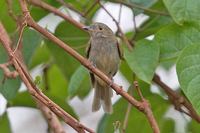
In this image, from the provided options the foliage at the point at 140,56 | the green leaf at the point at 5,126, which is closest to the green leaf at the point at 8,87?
the foliage at the point at 140,56

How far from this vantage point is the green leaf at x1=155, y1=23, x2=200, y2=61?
266 cm

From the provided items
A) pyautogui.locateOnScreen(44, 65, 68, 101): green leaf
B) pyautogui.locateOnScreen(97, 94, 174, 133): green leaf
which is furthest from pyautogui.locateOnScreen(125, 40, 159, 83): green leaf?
pyautogui.locateOnScreen(44, 65, 68, 101): green leaf

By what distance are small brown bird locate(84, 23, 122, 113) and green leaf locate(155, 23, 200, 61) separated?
22.8 inches

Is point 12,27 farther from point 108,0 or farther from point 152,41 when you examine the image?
point 152,41

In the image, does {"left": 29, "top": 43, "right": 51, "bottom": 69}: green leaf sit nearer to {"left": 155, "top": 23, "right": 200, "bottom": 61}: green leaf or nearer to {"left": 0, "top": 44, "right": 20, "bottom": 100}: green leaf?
{"left": 0, "top": 44, "right": 20, "bottom": 100}: green leaf

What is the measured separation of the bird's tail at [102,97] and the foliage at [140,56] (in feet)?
0.26

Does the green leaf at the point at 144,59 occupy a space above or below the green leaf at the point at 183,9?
below

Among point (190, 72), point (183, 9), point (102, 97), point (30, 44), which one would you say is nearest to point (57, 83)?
point (102, 97)

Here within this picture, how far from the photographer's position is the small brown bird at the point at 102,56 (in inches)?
131

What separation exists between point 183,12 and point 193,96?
45cm

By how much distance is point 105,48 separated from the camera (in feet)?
11.7

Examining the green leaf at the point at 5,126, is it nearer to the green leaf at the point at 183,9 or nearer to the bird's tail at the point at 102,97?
the bird's tail at the point at 102,97

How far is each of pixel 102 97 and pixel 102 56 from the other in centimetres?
29

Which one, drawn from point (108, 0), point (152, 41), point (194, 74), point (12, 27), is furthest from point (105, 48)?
point (194, 74)
